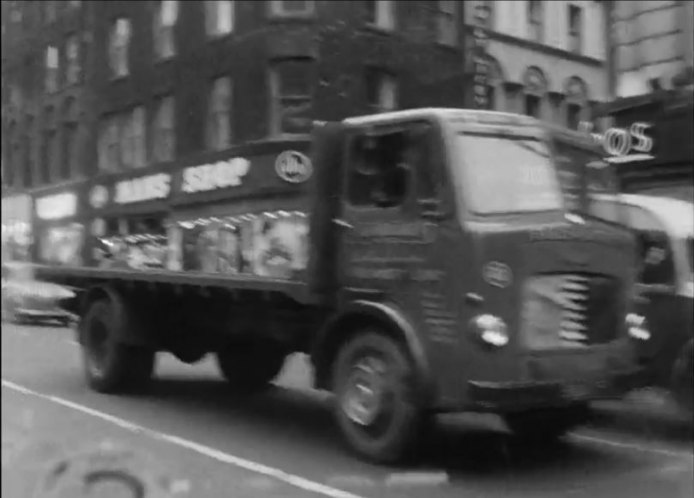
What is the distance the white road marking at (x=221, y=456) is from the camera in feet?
21.6

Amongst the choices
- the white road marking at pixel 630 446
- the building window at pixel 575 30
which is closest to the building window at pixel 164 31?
the white road marking at pixel 630 446

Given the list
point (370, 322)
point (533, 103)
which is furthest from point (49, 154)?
point (533, 103)

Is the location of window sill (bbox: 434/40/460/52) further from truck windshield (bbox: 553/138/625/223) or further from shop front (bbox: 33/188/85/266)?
truck windshield (bbox: 553/138/625/223)

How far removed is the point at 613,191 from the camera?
8.41m

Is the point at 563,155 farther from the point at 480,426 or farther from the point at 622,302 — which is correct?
the point at 480,426

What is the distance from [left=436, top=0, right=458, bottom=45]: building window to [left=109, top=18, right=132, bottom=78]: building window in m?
6.20

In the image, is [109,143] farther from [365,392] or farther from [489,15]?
[489,15]

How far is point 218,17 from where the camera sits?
1370cm

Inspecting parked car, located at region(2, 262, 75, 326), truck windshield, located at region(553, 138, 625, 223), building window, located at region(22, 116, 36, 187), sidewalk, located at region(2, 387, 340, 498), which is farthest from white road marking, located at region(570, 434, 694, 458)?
building window, located at region(22, 116, 36, 187)

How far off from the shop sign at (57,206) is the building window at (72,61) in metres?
1.28

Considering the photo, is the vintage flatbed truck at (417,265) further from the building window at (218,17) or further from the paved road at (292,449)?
the building window at (218,17)

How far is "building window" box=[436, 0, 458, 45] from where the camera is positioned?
17312 mm

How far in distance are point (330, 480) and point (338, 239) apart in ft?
5.84

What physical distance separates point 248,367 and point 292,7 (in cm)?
890
